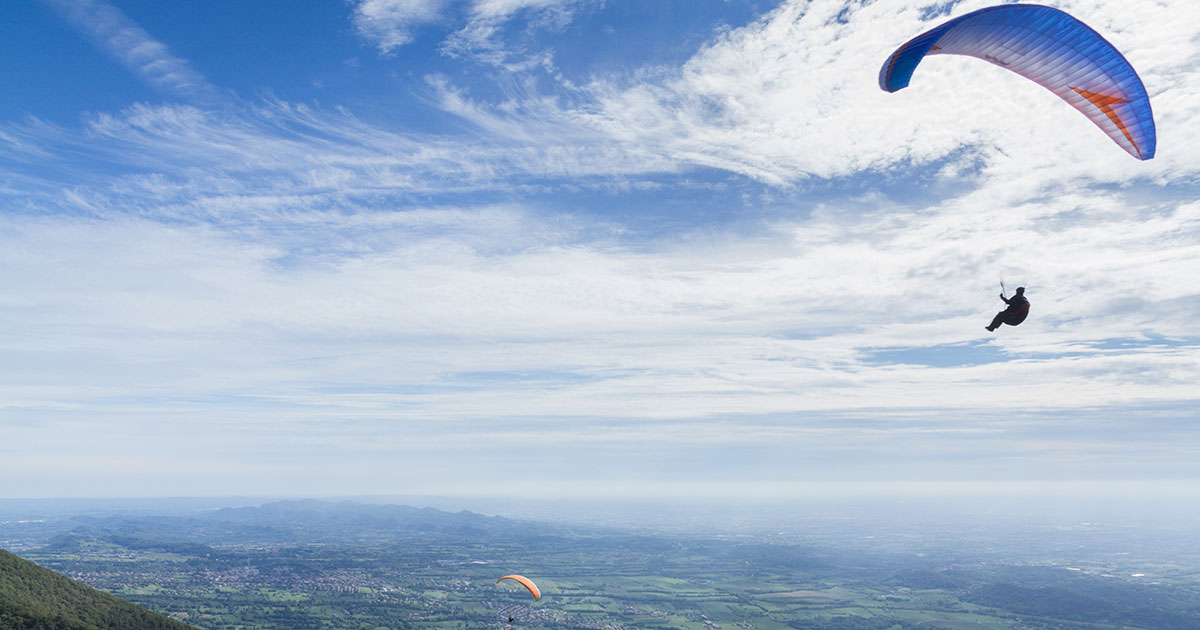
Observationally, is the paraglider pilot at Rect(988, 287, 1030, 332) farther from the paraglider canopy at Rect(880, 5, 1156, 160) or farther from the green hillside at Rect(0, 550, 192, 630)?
the green hillside at Rect(0, 550, 192, 630)

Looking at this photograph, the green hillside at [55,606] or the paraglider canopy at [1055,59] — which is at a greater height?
the paraglider canopy at [1055,59]

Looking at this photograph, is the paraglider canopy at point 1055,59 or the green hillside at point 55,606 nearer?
the paraglider canopy at point 1055,59

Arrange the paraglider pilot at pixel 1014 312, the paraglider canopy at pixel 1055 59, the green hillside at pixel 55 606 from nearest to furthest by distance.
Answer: the paraglider canopy at pixel 1055 59 → the paraglider pilot at pixel 1014 312 → the green hillside at pixel 55 606

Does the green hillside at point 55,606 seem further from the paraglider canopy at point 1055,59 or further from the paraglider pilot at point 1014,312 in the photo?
the paraglider canopy at point 1055,59

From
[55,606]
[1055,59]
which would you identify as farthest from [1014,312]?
[55,606]

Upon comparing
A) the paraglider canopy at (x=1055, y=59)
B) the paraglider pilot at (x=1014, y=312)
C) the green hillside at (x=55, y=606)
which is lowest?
the green hillside at (x=55, y=606)

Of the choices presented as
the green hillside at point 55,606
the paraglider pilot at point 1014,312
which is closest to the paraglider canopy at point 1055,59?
the paraglider pilot at point 1014,312
